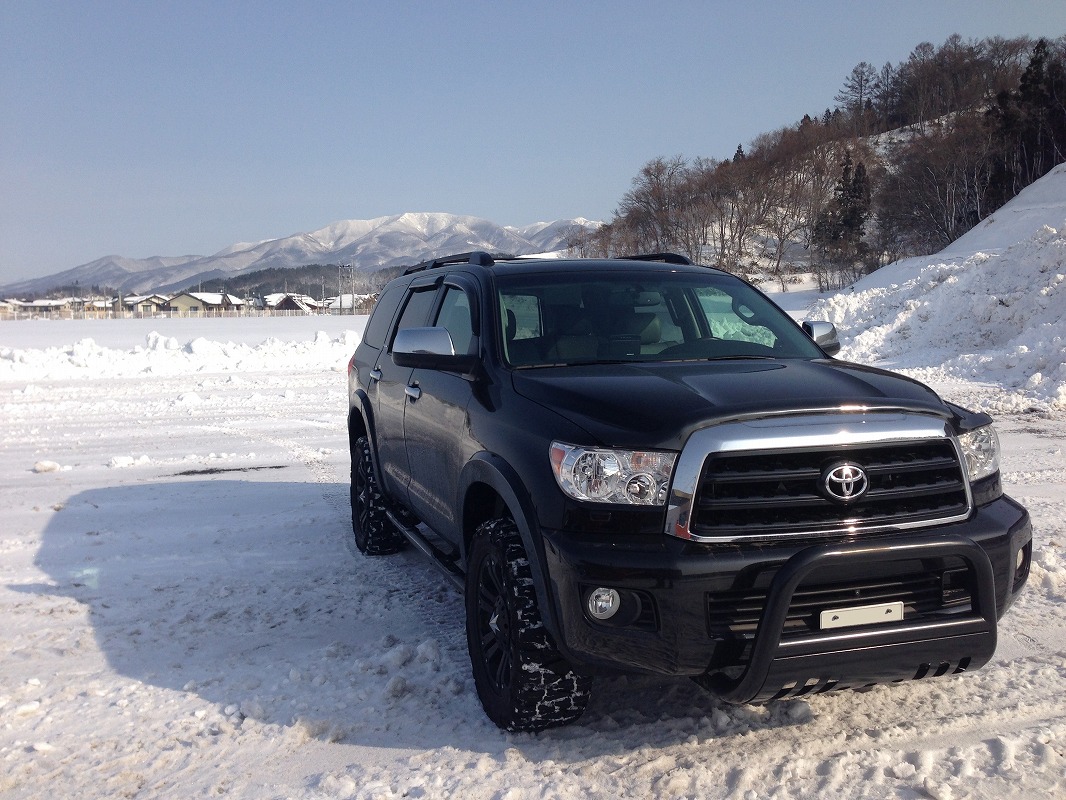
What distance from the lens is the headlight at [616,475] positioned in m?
3.03

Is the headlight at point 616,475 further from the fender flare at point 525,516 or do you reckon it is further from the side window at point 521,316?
the side window at point 521,316

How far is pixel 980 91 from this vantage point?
90875 mm

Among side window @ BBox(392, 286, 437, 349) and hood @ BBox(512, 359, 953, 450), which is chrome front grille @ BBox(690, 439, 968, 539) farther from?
side window @ BBox(392, 286, 437, 349)

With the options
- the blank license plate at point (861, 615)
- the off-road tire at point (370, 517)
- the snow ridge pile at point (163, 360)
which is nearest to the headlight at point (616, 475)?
the blank license plate at point (861, 615)

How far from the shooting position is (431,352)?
423 cm

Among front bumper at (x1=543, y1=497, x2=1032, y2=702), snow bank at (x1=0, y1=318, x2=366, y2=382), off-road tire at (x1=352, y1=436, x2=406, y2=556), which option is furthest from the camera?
Result: snow bank at (x1=0, y1=318, x2=366, y2=382)

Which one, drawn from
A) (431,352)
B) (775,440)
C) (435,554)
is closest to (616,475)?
(775,440)

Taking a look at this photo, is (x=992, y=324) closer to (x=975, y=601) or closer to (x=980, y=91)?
(x=975, y=601)

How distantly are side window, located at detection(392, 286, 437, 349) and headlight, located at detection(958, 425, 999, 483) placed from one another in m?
3.04

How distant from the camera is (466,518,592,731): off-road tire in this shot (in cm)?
329

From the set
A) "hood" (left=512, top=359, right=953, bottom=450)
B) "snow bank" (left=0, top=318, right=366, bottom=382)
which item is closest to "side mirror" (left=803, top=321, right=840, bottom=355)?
"hood" (left=512, top=359, right=953, bottom=450)

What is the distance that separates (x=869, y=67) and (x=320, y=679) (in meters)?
133

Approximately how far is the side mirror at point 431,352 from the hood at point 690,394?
0.30 meters

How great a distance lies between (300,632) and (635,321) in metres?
2.32
